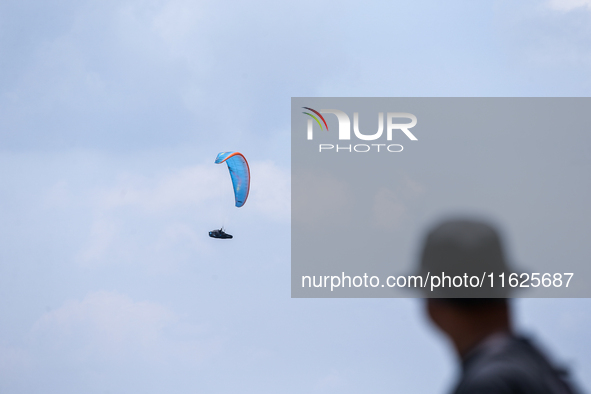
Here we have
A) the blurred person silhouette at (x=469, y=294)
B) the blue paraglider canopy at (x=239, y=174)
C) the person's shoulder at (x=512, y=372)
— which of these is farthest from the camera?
the blue paraglider canopy at (x=239, y=174)

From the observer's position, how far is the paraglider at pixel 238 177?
114 ft

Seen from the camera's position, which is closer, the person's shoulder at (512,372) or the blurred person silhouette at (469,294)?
the person's shoulder at (512,372)

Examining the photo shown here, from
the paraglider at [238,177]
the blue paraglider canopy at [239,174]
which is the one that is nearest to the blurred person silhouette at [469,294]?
the blue paraglider canopy at [239,174]

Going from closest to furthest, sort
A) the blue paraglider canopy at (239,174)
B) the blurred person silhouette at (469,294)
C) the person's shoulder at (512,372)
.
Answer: the person's shoulder at (512,372) → the blurred person silhouette at (469,294) → the blue paraglider canopy at (239,174)

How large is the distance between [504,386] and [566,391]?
11.0 inches

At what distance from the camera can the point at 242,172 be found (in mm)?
35281

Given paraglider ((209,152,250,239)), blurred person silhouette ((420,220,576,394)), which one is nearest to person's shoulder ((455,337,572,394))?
blurred person silhouette ((420,220,576,394))

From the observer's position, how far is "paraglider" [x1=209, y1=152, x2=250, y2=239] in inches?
1369

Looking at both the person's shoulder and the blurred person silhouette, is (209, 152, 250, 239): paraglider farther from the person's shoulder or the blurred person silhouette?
the person's shoulder

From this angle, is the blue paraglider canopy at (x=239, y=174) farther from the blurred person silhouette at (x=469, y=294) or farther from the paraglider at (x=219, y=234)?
the blurred person silhouette at (x=469, y=294)

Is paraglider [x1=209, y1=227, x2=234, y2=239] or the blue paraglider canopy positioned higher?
the blue paraglider canopy

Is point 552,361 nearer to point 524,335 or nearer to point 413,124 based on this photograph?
point 524,335

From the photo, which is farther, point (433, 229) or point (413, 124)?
point (413, 124)

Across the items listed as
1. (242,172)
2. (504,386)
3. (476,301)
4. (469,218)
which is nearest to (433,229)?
(469,218)
